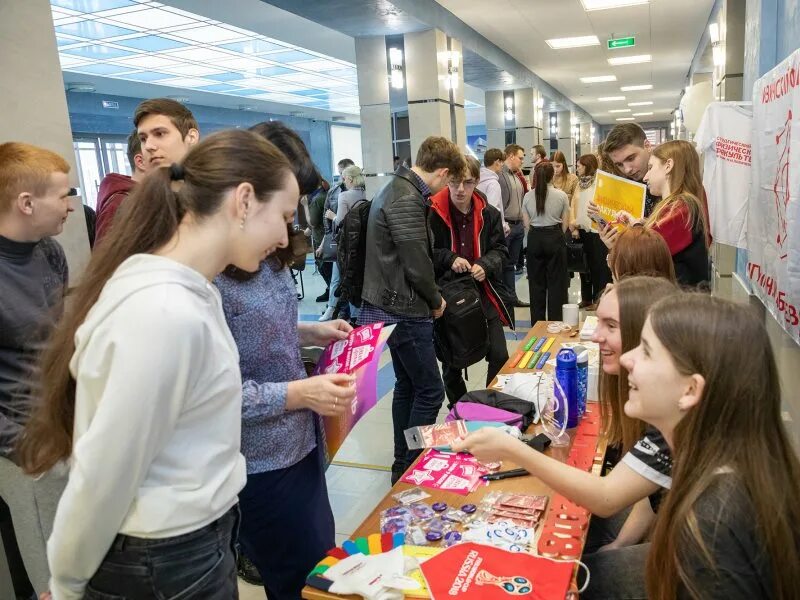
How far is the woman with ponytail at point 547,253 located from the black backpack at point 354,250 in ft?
9.41

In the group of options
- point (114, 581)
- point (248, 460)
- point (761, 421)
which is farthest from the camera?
point (248, 460)

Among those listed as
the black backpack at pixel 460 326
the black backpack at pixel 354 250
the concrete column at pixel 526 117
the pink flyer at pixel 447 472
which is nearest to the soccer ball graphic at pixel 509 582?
the pink flyer at pixel 447 472

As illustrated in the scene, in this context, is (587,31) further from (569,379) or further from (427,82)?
(569,379)

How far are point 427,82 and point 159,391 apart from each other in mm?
6624

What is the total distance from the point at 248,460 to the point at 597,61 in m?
11.6

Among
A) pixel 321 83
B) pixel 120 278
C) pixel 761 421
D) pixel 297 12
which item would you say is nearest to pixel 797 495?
pixel 761 421

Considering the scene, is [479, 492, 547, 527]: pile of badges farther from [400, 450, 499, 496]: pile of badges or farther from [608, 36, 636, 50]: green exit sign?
[608, 36, 636, 50]: green exit sign

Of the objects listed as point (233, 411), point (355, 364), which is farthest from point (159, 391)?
point (355, 364)

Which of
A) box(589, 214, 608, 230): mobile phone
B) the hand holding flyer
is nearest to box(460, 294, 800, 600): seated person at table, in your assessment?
the hand holding flyer

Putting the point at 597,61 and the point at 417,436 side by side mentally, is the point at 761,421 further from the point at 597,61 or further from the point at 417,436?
the point at 597,61

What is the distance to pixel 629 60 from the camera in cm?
1137

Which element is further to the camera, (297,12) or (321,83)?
(321,83)

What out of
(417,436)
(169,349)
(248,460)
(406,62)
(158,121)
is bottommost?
(417,436)

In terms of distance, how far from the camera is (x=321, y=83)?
11.1 meters
